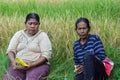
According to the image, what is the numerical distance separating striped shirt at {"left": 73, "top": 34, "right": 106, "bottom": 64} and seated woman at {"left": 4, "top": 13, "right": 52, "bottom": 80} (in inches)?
16.8

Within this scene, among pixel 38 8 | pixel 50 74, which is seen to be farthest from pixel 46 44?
pixel 38 8

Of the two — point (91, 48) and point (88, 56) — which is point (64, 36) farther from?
point (88, 56)

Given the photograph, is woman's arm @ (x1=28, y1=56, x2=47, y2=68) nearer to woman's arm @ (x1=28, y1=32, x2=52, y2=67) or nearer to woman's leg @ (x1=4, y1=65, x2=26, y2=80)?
woman's arm @ (x1=28, y1=32, x2=52, y2=67)

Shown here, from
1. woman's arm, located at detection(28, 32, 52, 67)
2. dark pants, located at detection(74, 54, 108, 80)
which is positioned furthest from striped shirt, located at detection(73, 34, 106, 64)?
woman's arm, located at detection(28, 32, 52, 67)

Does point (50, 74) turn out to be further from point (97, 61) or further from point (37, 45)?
point (97, 61)

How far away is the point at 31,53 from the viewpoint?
478 cm

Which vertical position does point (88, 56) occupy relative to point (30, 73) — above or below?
above

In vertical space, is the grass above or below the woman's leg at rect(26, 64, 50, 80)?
above

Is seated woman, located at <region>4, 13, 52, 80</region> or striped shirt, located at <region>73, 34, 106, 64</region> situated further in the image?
seated woman, located at <region>4, 13, 52, 80</region>

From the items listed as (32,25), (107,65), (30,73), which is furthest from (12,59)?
(107,65)

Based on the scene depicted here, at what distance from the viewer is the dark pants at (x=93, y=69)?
13.3 feet

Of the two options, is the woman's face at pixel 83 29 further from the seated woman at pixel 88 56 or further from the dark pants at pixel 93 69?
the dark pants at pixel 93 69

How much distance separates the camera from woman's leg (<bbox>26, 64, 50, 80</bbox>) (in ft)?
15.0

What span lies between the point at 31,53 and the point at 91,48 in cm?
86
